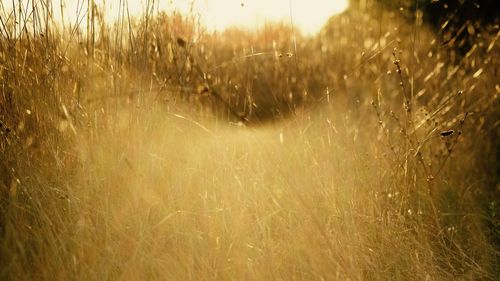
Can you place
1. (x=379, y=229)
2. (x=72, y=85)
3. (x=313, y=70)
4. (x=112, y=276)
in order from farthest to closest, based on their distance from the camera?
(x=313, y=70), (x=72, y=85), (x=379, y=229), (x=112, y=276)

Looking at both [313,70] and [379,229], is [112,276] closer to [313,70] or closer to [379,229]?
[379,229]

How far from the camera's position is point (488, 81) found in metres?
2.91

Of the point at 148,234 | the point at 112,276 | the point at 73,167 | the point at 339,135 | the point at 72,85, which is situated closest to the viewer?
the point at 112,276

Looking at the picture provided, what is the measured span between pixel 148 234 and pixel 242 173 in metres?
0.45

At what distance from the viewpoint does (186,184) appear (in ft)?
5.73

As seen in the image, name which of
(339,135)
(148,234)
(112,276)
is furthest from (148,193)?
(339,135)

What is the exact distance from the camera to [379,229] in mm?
1645

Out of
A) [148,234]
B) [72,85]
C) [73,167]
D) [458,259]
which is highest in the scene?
[72,85]

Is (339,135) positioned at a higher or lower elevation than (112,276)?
higher

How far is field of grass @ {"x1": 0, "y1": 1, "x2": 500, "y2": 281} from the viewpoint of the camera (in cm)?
148

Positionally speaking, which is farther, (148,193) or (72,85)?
(72,85)

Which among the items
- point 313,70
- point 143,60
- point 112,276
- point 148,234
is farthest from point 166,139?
point 313,70

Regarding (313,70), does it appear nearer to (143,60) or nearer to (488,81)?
(488,81)

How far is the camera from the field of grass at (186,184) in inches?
58.3
